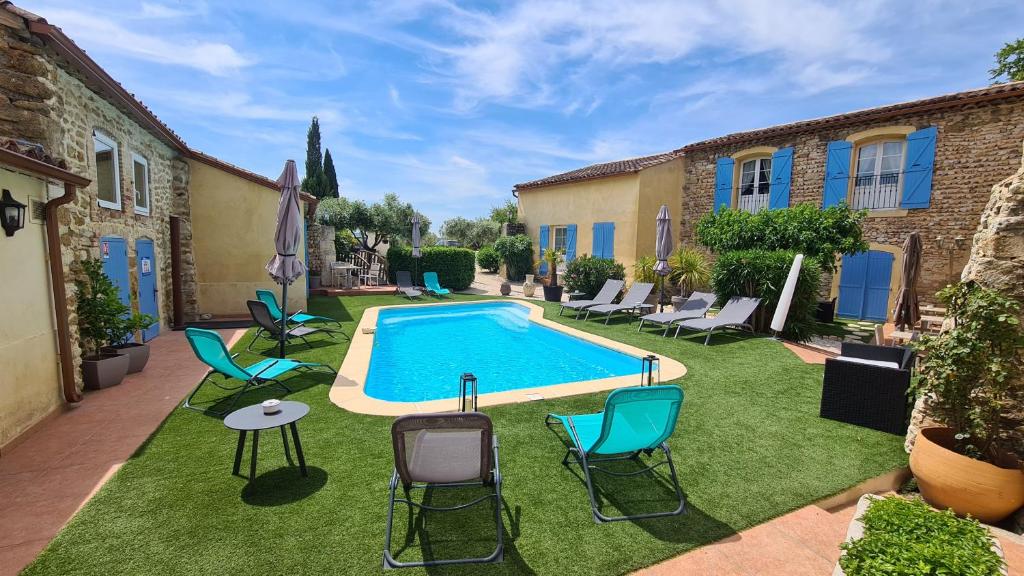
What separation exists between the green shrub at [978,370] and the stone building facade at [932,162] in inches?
416

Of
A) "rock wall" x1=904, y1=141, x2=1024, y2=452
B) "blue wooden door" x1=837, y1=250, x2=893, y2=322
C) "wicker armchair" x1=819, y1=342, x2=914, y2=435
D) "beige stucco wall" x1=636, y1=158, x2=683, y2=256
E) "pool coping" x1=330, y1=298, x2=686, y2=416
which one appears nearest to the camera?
"rock wall" x1=904, y1=141, x2=1024, y2=452

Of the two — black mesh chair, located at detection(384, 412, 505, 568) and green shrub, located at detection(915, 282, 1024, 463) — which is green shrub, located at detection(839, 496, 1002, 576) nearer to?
green shrub, located at detection(915, 282, 1024, 463)

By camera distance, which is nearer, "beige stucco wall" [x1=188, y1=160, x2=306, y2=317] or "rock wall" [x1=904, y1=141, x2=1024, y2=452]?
"rock wall" [x1=904, y1=141, x2=1024, y2=452]

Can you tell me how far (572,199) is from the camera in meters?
19.4

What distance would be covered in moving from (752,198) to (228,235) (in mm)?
16290

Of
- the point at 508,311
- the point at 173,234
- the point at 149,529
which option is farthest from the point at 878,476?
the point at 173,234

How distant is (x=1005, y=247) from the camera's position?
353 cm

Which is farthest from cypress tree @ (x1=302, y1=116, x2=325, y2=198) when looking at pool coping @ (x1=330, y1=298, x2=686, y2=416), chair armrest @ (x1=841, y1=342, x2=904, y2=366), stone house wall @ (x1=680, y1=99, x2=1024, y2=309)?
chair armrest @ (x1=841, y1=342, x2=904, y2=366)

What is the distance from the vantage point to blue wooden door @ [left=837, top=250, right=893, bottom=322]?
12406 mm

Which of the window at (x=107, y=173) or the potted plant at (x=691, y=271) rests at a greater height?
the window at (x=107, y=173)

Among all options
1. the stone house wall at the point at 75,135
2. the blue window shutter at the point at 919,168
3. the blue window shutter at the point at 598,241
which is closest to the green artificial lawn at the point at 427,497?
the stone house wall at the point at 75,135

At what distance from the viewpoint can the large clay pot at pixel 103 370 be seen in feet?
18.1

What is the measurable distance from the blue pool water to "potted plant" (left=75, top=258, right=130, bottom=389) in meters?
3.24

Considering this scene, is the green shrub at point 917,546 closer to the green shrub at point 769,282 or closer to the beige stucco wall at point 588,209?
the green shrub at point 769,282
